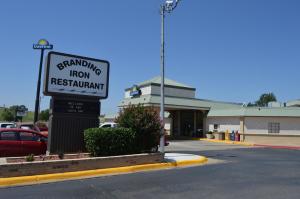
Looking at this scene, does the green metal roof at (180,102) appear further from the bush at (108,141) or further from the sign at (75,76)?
the bush at (108,141)

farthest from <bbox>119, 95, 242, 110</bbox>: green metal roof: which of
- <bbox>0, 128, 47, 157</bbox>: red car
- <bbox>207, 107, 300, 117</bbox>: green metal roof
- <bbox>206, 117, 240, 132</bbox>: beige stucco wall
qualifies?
<bbox>0, 128, 47, 157</bbox>: red car

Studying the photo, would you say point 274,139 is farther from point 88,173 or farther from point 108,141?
point 88,173

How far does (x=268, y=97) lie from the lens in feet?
392

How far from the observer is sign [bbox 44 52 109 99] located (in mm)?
13555

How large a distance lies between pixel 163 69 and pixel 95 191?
9.54m

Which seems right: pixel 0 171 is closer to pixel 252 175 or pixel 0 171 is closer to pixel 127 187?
pixel 127 187

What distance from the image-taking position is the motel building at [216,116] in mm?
34219

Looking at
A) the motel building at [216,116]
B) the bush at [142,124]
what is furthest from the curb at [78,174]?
the motel building at [216,116]

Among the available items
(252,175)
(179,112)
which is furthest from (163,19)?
(179,112)

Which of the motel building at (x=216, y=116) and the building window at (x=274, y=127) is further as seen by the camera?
the building window at (x=274, y=127)

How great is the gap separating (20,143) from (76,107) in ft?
8.75

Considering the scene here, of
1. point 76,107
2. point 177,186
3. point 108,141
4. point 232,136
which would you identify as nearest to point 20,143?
point 76,107

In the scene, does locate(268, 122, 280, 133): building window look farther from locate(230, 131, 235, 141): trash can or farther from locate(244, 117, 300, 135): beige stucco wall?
locate(230, 131, 235, 141): trash can

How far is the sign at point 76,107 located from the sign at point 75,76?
0.34m
